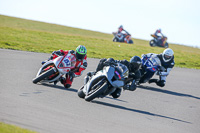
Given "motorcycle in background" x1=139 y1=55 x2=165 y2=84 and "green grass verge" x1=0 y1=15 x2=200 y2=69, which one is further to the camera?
"green grass verge" x1=0 y1=15 x2=200 y2=69

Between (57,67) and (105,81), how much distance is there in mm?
2262

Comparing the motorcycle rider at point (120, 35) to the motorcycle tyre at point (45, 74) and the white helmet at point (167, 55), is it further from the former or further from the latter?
the motorcycle tyre at point (45, 74)

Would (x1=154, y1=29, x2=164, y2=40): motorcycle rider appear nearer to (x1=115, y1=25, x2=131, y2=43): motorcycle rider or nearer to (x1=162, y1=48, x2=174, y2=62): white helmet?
(x1=115, y1=25, x2=131, y2=43): motorcycle rider

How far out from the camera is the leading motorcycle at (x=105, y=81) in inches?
353

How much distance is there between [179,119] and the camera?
8953 millimetres

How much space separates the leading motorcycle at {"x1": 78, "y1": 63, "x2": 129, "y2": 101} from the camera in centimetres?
896

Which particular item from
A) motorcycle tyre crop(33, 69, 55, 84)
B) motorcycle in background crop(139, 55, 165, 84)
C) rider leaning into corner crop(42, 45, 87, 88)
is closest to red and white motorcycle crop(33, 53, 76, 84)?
motorcycle tyre crop(33, 69, 55, 84)

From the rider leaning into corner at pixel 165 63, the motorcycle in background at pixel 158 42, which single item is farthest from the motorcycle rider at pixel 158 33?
the rider leaning into corner at pixel 165 63

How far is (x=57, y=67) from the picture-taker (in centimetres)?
1091

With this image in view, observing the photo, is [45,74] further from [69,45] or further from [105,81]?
[69,45]

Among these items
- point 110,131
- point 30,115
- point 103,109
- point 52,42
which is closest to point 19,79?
point 103,109

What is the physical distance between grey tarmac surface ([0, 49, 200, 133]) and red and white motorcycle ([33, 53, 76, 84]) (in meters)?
0.23

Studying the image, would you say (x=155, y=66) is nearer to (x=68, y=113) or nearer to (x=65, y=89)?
(x=65, y=89)

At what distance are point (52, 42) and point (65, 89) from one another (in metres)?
20.8
